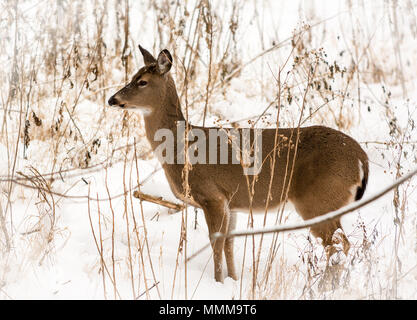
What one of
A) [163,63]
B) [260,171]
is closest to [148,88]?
[163,63]

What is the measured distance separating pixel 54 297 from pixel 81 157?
2413 mm

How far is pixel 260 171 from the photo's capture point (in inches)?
192

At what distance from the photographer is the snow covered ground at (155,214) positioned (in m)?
3.85

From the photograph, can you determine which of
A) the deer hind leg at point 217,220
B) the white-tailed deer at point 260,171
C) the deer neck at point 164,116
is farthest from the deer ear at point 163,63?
the deer hind leg at point 217,220

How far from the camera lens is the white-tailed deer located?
15.0 feet

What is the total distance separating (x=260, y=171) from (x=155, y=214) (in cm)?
119

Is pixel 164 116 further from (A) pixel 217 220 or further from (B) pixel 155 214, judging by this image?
(A) pixel 217 220

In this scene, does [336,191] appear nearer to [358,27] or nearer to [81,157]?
[81,157]

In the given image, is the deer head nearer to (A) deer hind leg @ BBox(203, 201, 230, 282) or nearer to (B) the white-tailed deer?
(B) the white-tailed deer

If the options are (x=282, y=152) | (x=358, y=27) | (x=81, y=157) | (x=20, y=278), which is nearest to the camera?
(x=20, y=278)

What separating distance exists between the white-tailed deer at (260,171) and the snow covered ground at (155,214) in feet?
0.72
